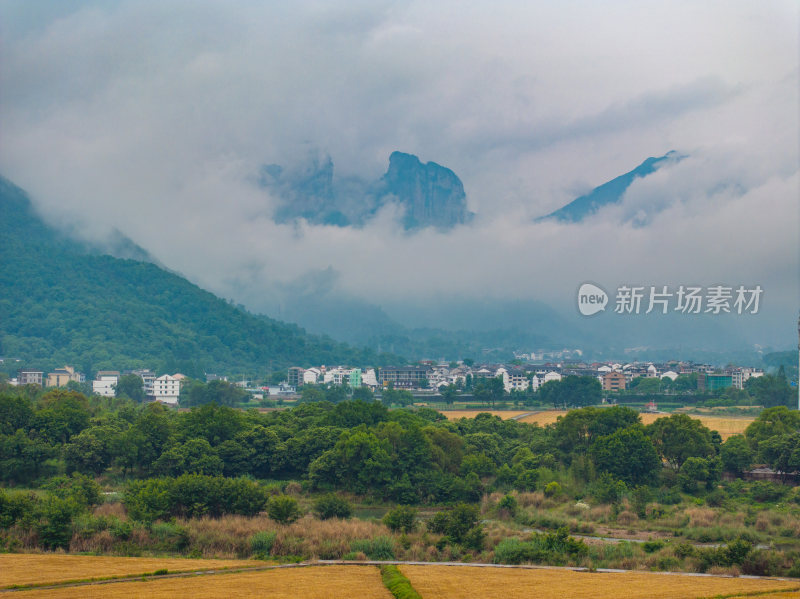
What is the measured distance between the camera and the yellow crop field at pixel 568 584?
14.1m

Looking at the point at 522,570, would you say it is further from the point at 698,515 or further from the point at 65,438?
the point at 65,438

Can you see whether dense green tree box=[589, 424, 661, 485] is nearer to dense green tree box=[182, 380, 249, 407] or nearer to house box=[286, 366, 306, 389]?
dense green tree box=[182, 380, 249, 407]

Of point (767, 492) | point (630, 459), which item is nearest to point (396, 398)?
point (630, 459)

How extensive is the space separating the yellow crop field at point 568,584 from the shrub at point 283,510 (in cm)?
544

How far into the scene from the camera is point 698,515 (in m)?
23.1

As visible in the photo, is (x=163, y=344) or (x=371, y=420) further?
(x=163, y=344)

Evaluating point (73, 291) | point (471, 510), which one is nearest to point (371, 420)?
point (471, 510)

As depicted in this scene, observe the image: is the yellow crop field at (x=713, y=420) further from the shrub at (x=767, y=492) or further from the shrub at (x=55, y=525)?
the shrub at (x=55, y=525)

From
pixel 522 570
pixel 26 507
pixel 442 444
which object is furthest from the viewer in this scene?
pixel 442 444

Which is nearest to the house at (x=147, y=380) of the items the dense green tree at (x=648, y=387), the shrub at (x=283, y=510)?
the dense green tree at (x=648, y=387)

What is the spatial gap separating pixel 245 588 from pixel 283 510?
6686 millimetres

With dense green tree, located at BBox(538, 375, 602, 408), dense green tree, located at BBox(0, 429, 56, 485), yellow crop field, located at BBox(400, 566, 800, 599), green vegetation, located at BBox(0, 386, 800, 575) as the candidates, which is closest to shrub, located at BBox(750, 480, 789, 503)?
green vegetation, located at BBox(0, 386, 800, 575)

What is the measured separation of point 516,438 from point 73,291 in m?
91.1

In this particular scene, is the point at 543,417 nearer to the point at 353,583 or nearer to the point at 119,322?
the point at 353,583
